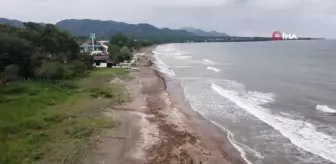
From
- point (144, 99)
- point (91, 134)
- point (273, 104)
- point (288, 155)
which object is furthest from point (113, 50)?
point (288, 155)

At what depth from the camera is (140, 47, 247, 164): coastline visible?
20228mm

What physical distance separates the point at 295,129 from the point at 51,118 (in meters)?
17.6

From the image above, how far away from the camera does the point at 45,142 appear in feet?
69.2

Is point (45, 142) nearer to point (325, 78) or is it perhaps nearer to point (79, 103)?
point (79, 103)

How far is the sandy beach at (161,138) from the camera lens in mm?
19797

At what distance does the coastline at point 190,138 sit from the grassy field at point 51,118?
4.21 meters

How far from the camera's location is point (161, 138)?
23.4 meters

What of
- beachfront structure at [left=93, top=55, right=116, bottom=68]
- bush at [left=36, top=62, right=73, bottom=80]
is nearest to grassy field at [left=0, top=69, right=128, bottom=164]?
bush at [left=36, top=62, right=73, bottom=80]

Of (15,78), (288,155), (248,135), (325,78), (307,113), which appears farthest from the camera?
(325,78)

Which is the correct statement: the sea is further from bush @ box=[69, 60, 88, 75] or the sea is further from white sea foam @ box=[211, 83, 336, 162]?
bush @ box=[69, 60, 88, 75]

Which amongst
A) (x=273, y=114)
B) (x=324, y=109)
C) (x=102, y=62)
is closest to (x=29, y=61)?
(x=102, y=62)

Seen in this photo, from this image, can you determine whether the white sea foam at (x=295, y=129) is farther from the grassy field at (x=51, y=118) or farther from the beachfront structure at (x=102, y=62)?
the beachfront structure at (x=102, y=62)

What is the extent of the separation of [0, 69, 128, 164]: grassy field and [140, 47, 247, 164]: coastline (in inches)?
166

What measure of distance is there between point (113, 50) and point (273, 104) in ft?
152
